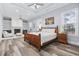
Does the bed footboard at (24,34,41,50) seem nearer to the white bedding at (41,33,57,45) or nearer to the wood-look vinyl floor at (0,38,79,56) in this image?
the white bedding at (41,33,57,45)

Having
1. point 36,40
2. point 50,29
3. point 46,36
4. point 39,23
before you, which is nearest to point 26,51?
point 36,40

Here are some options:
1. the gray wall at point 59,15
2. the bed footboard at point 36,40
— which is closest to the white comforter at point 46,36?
the bed footboard at point 36,40

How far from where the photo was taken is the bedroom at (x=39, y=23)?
2.36m

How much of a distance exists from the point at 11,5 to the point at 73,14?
74.2 inches

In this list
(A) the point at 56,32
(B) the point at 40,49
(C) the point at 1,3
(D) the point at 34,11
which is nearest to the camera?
(C) the point at 1,3

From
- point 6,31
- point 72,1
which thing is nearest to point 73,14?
point 72,1

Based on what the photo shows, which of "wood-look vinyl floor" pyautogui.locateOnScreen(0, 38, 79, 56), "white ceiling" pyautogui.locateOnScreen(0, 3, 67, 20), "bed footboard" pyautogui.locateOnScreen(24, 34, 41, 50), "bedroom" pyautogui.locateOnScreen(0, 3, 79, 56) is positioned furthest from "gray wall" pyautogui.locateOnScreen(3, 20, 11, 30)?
"bed footboard" pyautogui.locateOnScreen(24, 34, 41, 50)

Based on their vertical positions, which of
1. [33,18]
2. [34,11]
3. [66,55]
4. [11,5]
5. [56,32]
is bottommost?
[66,55]

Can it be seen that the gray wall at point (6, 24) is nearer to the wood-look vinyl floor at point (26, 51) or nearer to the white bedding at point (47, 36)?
the wood-look vinyl floor at point (26, 51)

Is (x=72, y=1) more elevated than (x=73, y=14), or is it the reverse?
(x=72, y=1)

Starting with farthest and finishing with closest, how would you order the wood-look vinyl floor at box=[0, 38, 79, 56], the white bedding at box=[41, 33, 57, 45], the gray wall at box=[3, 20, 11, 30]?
the white bedding at box=[41, 33, 57, 45], the wood-look vinyl floor at box=[0, 38, 79, 56], the gray wall at box=[3, 20, 11, 30]

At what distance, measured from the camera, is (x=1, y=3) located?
2328 millimetres

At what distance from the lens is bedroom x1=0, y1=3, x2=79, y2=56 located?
7.73 ft

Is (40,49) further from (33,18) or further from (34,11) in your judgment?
(34,11)
